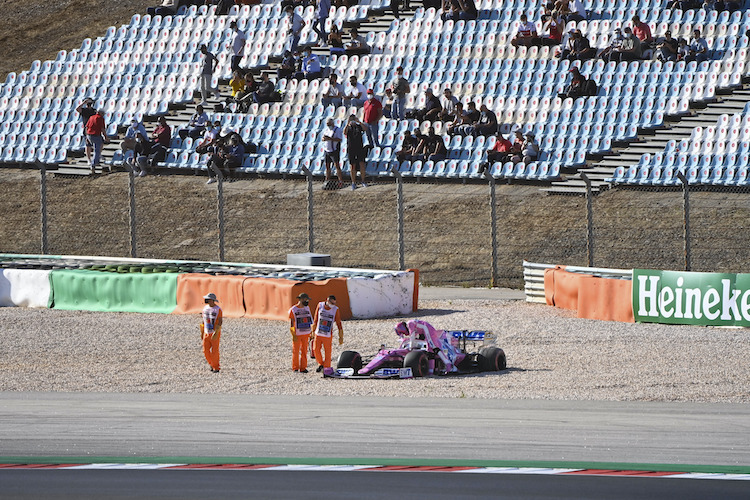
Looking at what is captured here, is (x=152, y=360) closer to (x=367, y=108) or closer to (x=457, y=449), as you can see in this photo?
(x=457, y=449)

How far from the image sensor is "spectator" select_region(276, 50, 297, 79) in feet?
108

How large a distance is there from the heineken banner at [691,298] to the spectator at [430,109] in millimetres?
10474

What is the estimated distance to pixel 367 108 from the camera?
29.3m

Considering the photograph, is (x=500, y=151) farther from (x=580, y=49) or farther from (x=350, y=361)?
(x=350, y=361)

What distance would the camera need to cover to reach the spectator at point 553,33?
30500 mm

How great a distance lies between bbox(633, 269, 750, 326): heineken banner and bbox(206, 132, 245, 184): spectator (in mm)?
12666

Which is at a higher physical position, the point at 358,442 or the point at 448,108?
the point at 448,108

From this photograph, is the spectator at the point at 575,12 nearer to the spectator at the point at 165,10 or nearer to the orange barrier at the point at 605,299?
the orange barrier at the point at 605,299

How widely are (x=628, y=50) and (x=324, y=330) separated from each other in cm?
1537

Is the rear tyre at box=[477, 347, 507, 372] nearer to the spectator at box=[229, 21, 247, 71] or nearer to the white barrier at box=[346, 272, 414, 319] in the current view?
the white barrier at box=[346, 272, 414, 319]

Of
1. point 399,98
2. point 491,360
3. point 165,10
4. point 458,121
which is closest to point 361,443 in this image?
point 491,360

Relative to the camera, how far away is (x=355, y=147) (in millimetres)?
28344

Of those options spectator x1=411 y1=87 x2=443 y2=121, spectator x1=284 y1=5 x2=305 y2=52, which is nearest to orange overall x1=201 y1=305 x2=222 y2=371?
spectator x1=411 y1=87 x2=443 y2=121

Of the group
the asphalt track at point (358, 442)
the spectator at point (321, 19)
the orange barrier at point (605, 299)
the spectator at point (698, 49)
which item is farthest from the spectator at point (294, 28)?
the asphalt track at point (358, 442)
